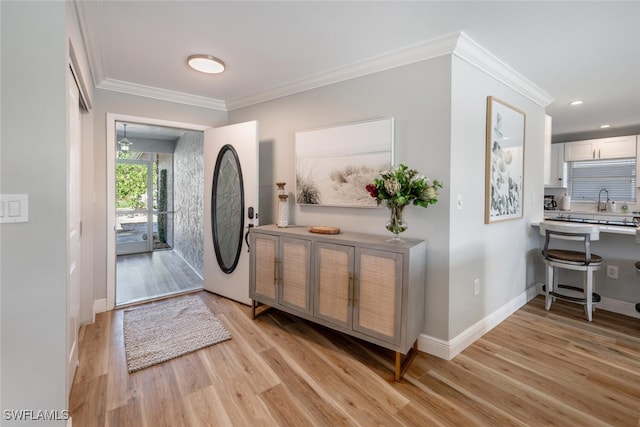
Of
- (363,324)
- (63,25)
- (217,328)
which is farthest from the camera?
(217,328)

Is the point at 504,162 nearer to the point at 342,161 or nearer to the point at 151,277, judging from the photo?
the point at 342,161

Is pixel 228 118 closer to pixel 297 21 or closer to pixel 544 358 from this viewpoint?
pixel 297 21

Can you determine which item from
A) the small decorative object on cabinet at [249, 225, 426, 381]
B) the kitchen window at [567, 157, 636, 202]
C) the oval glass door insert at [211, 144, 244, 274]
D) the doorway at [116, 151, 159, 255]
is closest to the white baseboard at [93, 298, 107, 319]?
the oval glass door insert at [211, 144, 244, 274]

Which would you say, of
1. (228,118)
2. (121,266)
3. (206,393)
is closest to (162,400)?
(206,393)

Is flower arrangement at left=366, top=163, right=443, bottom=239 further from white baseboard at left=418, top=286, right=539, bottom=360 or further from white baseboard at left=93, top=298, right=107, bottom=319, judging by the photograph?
white baseboard at left=93, top=298, right=107, bottom=319

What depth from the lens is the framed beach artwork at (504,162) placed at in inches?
101

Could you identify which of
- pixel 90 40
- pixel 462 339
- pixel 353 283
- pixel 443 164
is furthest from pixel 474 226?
pixel 90 40

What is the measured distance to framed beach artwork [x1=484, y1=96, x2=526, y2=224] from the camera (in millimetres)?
2573

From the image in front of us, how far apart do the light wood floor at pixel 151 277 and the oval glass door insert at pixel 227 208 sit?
76 centimetres

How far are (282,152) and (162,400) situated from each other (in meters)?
2.37

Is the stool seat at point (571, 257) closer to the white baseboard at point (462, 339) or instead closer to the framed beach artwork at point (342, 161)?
the white baseboard at point (462, 339)

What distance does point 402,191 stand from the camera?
211 centimetres

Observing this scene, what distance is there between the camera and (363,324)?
7.22ft

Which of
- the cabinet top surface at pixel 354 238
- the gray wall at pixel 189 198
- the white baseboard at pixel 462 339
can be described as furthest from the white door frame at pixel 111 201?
the white baseboard at pixel 462 339
